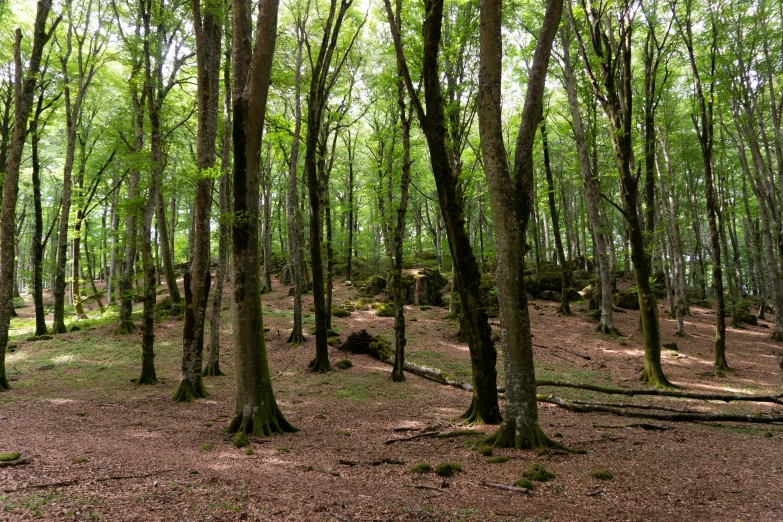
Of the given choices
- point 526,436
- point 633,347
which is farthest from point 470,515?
point 633,347

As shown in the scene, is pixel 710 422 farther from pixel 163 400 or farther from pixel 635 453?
pixel 163 400

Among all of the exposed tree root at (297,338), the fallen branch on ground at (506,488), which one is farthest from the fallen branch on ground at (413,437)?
the exposed tree root at (297,338)

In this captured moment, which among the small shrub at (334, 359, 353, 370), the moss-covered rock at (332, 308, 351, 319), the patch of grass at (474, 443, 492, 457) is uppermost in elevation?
the moss-covered rock at (332, 308, 351, 319)

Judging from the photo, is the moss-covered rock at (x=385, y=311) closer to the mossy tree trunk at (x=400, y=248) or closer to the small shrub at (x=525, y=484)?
the mossy tree trunk at (x=400, y=248)

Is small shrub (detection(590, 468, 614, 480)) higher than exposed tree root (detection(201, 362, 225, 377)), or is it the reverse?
small shrub (detection(590, 468, 614, 480))

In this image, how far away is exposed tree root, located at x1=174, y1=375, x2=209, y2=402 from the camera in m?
8.37

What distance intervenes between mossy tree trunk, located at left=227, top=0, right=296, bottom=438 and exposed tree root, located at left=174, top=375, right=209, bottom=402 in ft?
9.50

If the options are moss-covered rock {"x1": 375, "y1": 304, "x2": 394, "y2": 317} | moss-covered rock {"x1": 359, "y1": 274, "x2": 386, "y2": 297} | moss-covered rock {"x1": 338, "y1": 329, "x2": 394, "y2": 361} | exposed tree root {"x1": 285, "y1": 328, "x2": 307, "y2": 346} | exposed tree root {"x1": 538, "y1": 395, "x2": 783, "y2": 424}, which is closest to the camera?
exposed tree root {"x1": 538, "y1": 395, "x2": 783, "y2": 424}

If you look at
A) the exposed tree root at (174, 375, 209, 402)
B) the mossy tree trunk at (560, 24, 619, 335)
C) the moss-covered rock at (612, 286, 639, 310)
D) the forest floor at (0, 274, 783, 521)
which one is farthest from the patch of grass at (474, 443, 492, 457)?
the moss-covered rock at (612, 286, 639, 310)

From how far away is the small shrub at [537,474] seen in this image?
432 centimetres

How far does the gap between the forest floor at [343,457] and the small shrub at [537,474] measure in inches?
2.2

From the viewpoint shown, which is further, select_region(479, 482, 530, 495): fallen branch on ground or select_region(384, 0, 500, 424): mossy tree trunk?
select_region(384, 0, 500, 424): mossy tree trunk

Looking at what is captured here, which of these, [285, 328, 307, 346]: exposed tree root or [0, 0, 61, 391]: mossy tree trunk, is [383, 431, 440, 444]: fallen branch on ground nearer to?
[285, 328, 307, 346]: exposed tree root

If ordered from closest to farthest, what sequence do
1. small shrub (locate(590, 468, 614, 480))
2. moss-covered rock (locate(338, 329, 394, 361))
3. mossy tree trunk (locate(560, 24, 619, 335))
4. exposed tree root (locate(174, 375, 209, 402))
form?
small shrub (locate(590, 468, 614, 480)), exposed tree root (locate(174, 375, 209, 402)), moss-covered rock (locate(338, 329, 394, 361)), mossy tree trunk (locate(560, 24, 619, 335))
